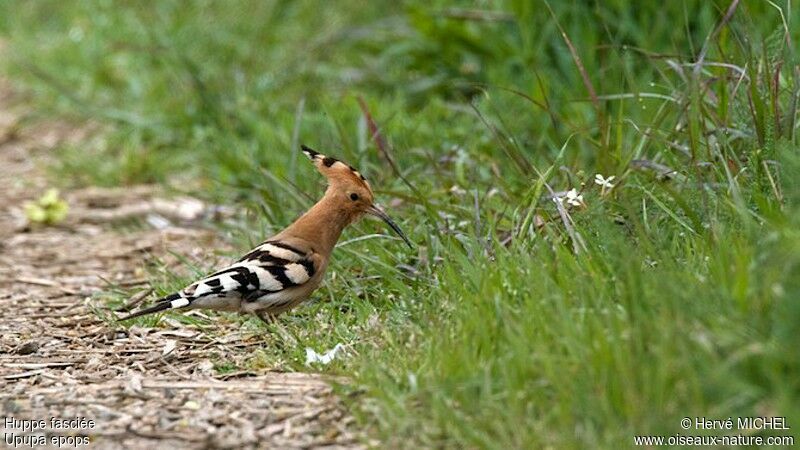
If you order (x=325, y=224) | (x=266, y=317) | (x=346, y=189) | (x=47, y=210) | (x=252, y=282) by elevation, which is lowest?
(x=266, y=317)

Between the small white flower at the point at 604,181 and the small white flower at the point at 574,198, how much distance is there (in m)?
0.09

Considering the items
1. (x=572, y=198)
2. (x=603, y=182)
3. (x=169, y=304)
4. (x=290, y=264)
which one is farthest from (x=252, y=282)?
(x=603, y=182)

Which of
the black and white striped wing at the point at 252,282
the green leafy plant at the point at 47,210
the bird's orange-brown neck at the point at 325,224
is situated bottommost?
the black and white striped wing at the point at 252,282

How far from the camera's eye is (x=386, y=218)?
471 centimetres

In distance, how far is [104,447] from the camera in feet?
11.1

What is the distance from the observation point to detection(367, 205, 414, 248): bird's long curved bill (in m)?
4.66

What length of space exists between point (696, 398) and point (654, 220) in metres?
1.31

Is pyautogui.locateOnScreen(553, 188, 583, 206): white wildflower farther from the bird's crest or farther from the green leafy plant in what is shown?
the green leafy plant

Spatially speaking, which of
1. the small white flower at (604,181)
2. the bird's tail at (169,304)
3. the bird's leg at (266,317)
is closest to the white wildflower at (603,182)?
the small white flower at (604,181)

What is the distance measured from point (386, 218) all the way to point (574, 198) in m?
0.75

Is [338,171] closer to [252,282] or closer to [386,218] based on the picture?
[386,218]

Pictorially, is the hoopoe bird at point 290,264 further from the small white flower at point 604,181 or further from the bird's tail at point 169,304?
the small white flower at point 604,181

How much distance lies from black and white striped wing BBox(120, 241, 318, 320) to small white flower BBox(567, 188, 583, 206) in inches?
35.6

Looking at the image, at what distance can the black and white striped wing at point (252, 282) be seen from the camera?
424 centimetres
